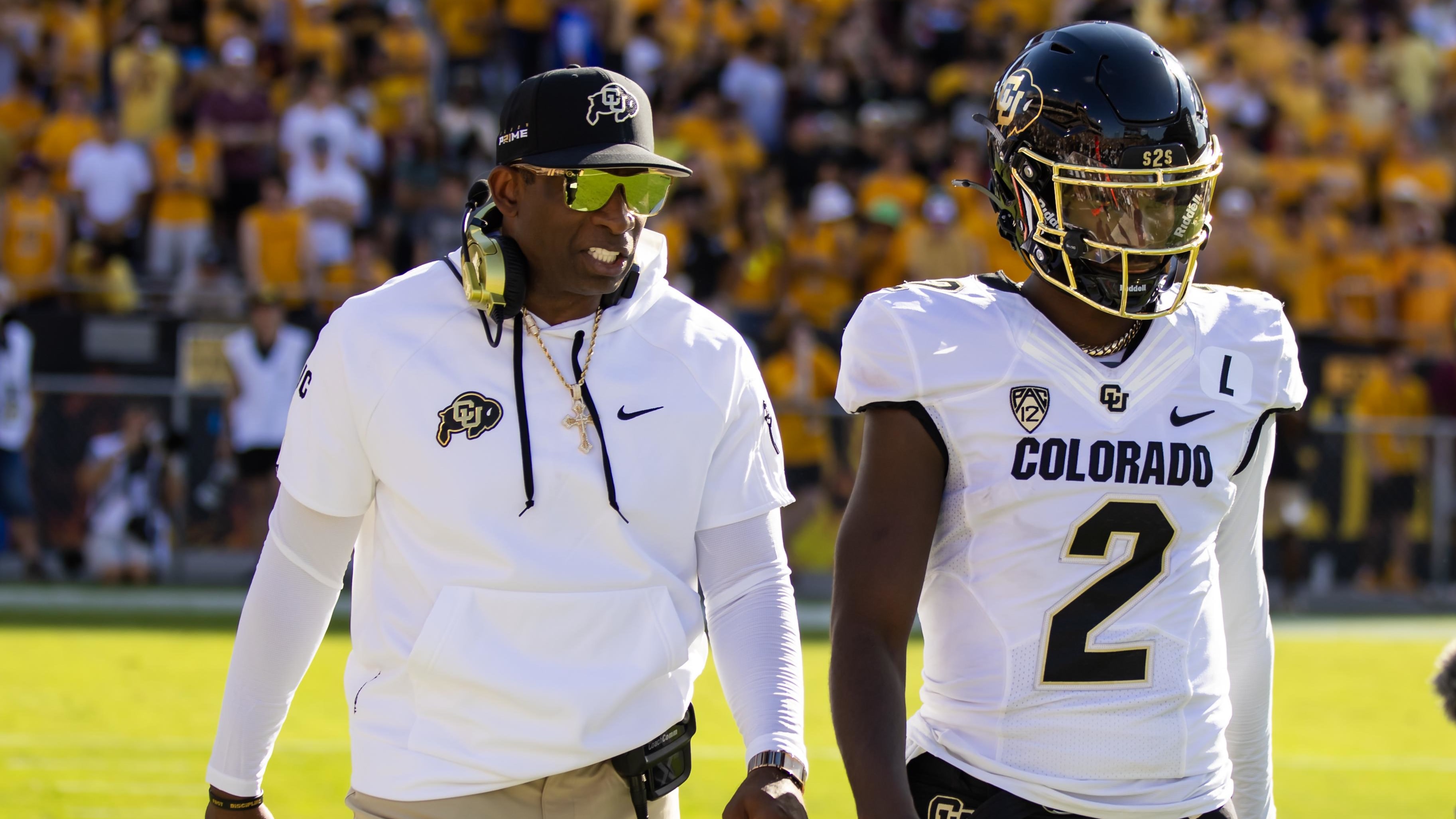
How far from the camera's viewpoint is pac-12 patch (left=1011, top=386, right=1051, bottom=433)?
8.61ft

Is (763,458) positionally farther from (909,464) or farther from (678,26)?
(678,26)

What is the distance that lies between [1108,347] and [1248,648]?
575 millimetres

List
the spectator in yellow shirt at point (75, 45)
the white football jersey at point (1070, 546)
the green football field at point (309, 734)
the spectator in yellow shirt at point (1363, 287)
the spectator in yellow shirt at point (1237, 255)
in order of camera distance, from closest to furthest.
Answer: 1. the white football jersey at point (1070, 546)
2. the green football field at point (309, 734)
3. the spectator in yellow shirt at point (1237, 255)
4. the spectator in yellow shirt at point (1363, 287)
5. the spectator in yellow shirt at point (75, 45)

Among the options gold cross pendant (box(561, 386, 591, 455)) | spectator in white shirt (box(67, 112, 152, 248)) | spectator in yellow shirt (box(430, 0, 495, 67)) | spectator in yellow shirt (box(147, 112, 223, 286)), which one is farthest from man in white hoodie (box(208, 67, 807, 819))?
spectator in yellow shirt (box(430, 0, 495, 67))

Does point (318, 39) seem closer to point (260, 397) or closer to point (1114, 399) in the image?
point (260, 397)

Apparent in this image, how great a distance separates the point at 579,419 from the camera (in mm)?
3092

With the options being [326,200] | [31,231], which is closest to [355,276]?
[326,200]

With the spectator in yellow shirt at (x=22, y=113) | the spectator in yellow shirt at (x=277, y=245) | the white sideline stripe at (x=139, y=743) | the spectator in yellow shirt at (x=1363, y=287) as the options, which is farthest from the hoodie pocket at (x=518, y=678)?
the spectator in yellow shirt at (x=22, y=113)

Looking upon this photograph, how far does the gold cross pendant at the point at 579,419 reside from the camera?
307cm

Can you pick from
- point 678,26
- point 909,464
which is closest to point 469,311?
point 909,464

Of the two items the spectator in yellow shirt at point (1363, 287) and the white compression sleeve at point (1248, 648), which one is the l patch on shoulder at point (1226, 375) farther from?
the spectator in yellow shirt at point (1363, 287)

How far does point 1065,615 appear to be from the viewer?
2.60 meters

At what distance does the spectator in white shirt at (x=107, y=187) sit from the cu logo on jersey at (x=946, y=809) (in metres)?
12.9

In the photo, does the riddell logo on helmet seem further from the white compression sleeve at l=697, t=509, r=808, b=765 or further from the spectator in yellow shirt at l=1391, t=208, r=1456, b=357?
the spectator in yellow shirt at l=1391, t=208, r=1456, b=357
